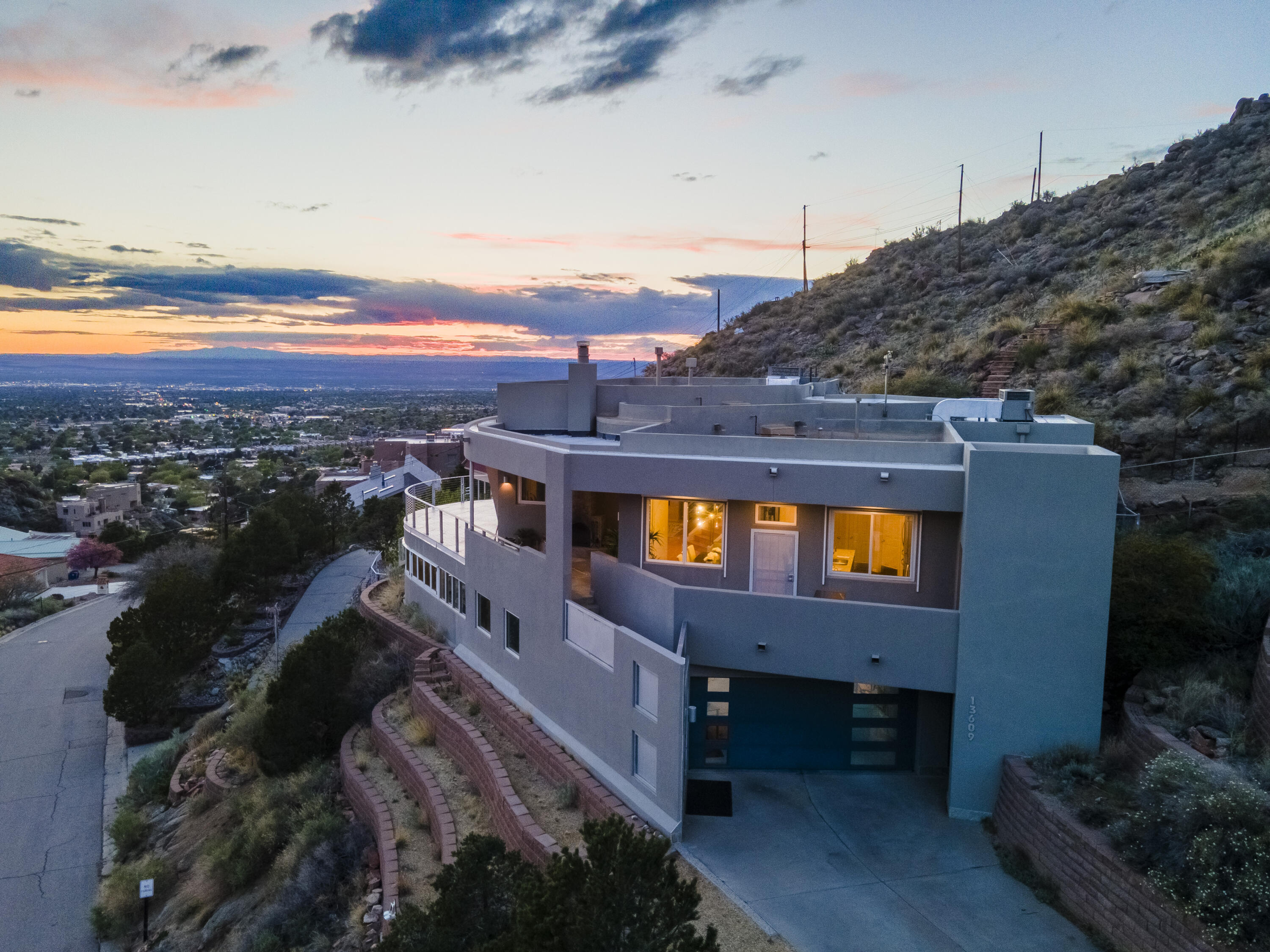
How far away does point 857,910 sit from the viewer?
33.0 ft

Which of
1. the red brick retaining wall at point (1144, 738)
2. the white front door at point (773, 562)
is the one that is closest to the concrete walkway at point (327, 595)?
the white front door at point (773, 562)

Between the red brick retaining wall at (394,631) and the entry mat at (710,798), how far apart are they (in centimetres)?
943

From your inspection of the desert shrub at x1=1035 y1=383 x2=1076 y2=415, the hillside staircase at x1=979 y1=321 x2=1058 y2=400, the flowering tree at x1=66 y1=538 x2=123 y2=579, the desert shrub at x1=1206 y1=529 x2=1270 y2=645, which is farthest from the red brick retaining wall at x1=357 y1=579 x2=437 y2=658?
the flowering tree at x1=66 y1=538 x2=123 y2=579

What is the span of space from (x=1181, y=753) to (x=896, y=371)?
30253mm

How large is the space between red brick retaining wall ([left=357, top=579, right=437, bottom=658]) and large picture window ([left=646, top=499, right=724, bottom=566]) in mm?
8427

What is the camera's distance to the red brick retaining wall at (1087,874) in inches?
331

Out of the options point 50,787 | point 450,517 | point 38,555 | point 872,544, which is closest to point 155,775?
point 50,787

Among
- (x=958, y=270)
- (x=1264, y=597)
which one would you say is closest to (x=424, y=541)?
(x=1264, y=597)

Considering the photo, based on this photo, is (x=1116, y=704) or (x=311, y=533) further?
(x=311, y=533)

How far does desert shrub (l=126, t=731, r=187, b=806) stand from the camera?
2328 centimetres

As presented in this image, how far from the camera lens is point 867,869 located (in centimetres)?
1104

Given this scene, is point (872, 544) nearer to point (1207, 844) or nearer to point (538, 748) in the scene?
point (1207, 844)

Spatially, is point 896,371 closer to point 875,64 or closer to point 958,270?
point 875,64

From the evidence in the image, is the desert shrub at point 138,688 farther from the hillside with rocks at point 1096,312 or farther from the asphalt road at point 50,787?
the hillside with rocks at point 1096,312
